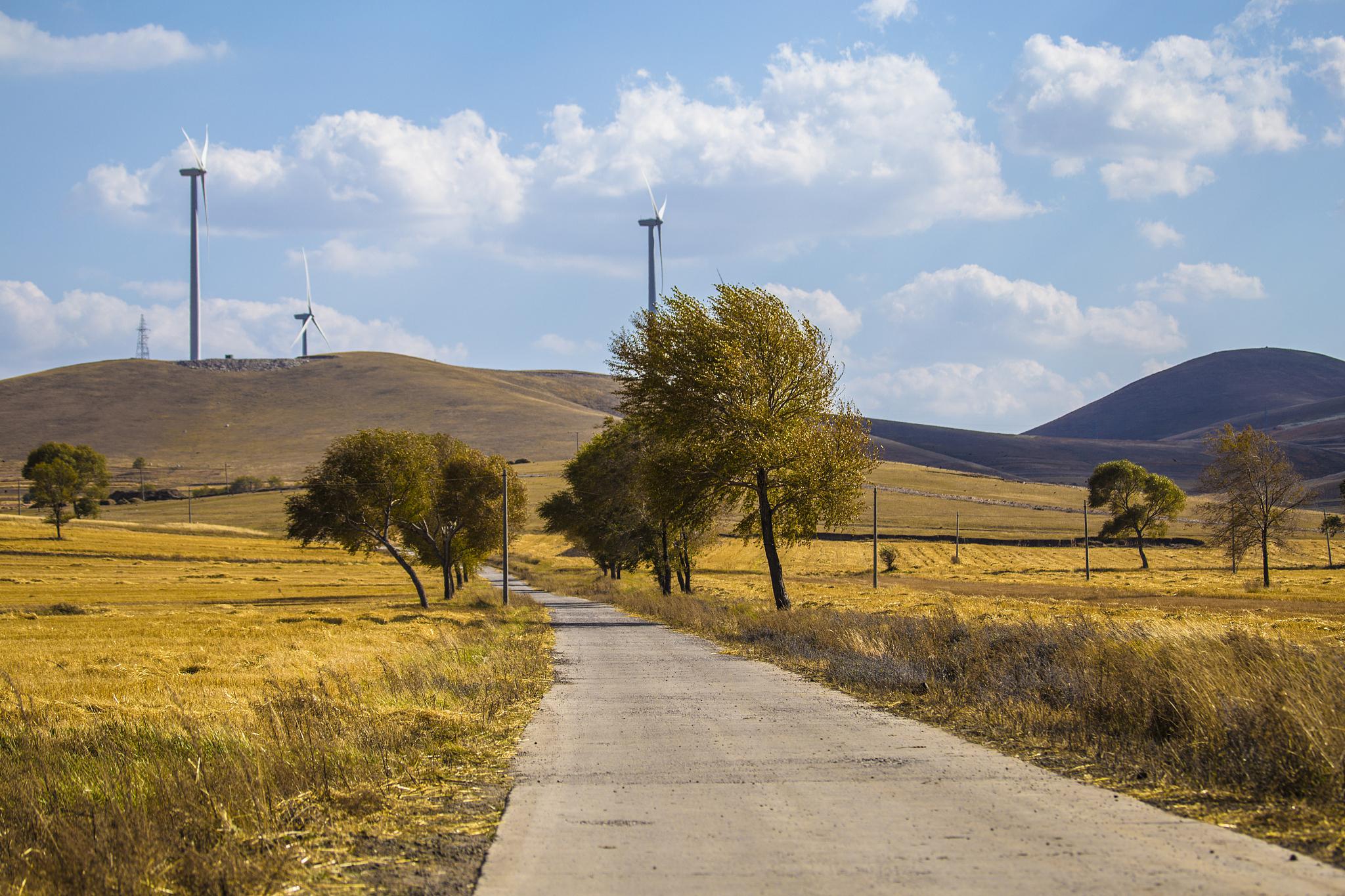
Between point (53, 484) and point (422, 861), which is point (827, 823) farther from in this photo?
point (53, 484)

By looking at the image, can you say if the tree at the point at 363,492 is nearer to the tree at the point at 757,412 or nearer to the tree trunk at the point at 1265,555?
the tree at the point at 757,412

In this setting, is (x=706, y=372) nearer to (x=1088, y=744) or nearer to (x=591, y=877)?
(x=1088, y=744)

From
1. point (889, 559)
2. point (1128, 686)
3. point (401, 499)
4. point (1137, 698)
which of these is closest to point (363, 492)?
point (401, 499)

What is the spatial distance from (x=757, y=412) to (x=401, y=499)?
105 feet

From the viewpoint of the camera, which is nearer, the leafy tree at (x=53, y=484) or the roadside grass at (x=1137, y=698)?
the roadside grass at (x=1137, y=698)

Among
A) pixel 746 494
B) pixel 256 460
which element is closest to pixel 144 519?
pixel 256 460

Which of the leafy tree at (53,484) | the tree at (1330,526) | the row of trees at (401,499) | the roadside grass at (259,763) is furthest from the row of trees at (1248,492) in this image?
the leafy tree at (53,484)

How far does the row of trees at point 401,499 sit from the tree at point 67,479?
53341mm

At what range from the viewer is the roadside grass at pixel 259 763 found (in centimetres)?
618

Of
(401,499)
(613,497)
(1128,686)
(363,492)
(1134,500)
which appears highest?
(363,492)

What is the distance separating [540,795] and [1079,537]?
110747mm

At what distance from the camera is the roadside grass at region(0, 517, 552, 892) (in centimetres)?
618

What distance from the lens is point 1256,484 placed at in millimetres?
65562

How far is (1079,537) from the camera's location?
10988cm
